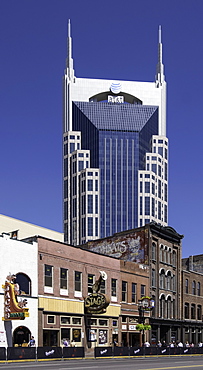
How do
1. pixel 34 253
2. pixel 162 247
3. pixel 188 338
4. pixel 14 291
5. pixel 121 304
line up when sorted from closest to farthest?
pixel 14 291, pixel 34 253, pixel 121 304, pixel 162 247, pixel 188 338

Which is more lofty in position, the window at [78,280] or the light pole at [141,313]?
the window at [78,280]

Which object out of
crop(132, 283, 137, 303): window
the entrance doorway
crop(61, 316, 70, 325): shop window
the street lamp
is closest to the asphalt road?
the entrance doorway

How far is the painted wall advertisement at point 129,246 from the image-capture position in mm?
70688

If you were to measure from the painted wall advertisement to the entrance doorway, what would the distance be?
76.4 ft

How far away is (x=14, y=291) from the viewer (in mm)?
47688

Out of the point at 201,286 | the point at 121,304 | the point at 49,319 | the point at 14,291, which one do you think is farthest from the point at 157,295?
the point at 14,291

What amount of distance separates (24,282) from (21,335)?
453 centimetres

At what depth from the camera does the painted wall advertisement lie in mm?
70688

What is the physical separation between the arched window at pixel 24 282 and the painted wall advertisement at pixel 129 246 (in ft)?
72.4

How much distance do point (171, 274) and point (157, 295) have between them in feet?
17.0

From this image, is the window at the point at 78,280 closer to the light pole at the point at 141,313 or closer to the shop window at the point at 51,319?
the shop window at the point at 51,319

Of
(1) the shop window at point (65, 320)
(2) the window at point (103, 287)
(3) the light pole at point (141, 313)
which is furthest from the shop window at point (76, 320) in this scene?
(3) the light pole at point (141, 313)

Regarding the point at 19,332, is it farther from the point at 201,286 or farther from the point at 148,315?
the point at 201,286

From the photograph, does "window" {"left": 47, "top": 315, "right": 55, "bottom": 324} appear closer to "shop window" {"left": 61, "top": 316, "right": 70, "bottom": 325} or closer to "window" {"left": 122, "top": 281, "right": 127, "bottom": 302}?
"shop window" {"left": 61, "top": 316, "right": 70, "bottom": 325}
